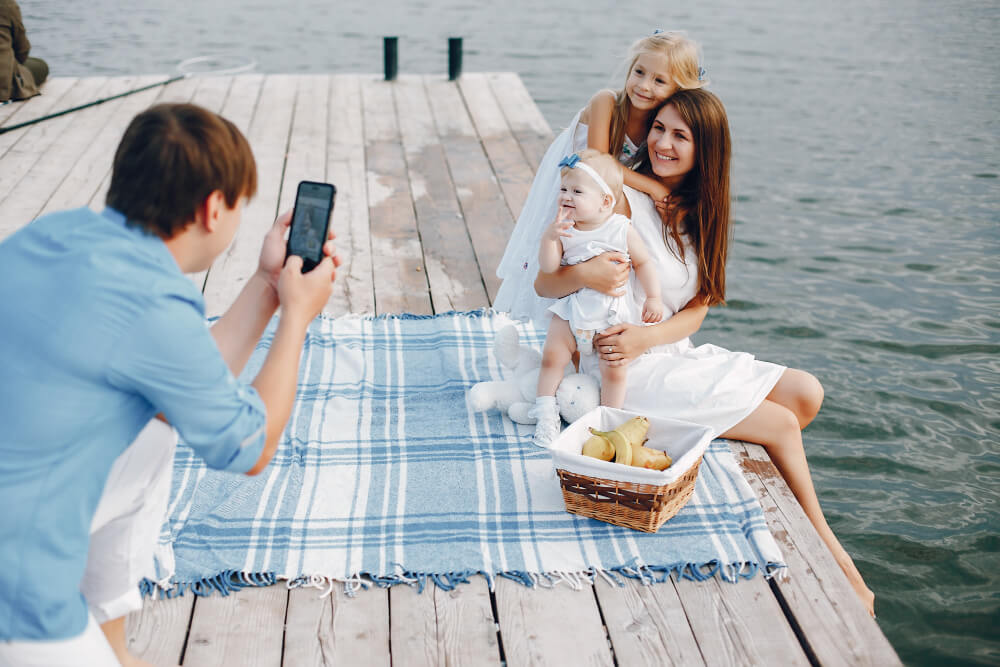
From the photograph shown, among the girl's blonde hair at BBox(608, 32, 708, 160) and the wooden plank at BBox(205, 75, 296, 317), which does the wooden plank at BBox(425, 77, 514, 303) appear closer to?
the wooden plank at BBox(205, 75, 296, 317)

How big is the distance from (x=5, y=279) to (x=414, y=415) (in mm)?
1816

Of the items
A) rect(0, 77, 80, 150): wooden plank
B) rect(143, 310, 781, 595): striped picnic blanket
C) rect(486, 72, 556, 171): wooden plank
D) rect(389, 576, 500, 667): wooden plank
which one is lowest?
rect(0, 77, 80, 150): wooden plank

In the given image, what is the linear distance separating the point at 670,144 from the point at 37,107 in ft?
18.2

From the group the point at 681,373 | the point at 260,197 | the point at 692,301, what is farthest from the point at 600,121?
the point at 260,197

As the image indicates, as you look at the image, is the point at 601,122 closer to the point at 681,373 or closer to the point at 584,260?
the point at 584,260

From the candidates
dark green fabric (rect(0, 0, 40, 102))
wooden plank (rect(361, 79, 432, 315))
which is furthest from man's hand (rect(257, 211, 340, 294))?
dark green fabric (rect(0, 0, 40, 102))

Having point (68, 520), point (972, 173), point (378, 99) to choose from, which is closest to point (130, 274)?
point (68, 520)

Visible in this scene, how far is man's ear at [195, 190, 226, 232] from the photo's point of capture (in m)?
1.62

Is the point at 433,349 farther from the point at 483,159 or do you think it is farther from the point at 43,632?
the point at 483,159

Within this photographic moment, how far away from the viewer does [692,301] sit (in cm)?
315

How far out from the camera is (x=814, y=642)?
2195 mm

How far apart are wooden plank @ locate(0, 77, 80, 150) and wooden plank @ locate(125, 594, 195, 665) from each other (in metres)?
4.44

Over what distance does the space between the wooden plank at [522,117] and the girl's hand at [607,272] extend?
2.97 m

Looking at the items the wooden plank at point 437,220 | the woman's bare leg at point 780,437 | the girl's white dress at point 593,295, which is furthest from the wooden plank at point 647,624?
the wooden plank at point 437,220
